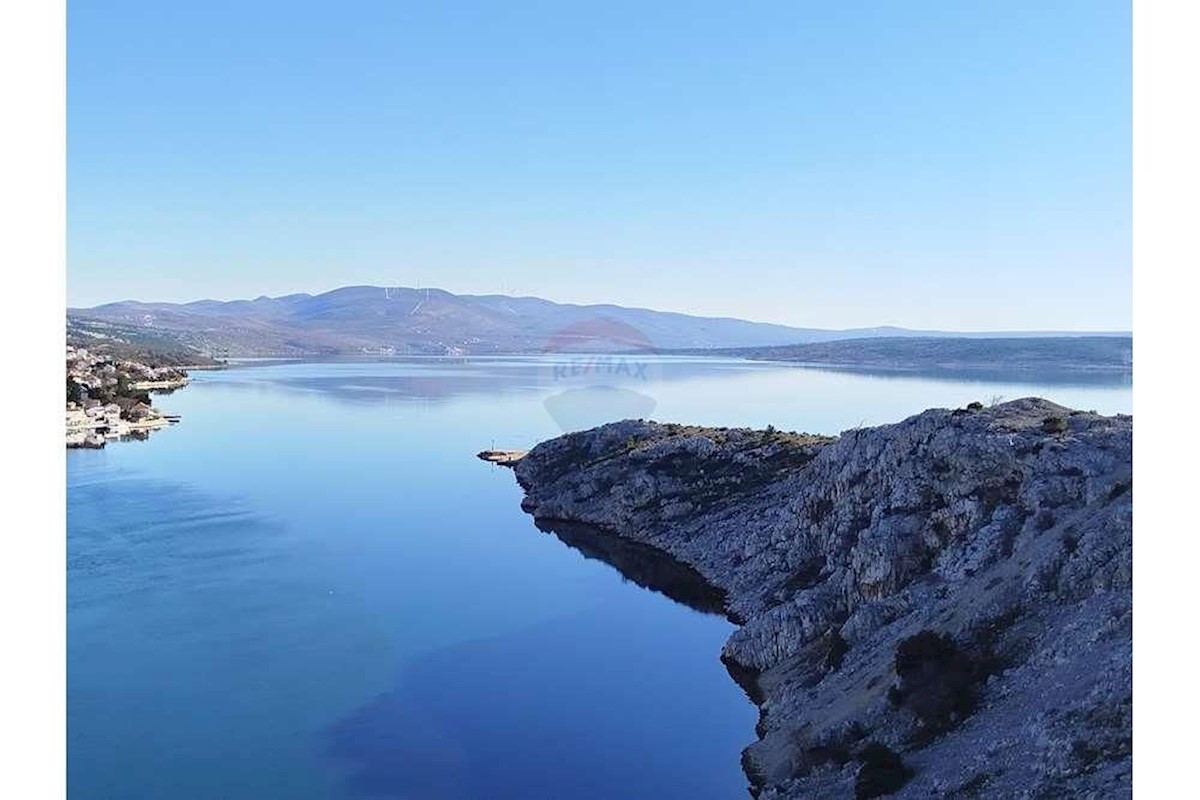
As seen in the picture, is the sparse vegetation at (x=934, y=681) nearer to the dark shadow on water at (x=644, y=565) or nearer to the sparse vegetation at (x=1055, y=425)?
the sparse vegetation at (x=1055, y=425)

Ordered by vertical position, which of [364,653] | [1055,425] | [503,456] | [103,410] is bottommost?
[364,653]

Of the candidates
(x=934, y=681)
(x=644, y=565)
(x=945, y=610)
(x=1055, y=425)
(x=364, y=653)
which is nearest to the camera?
(x=934, y=681)

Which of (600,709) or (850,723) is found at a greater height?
(850,723)

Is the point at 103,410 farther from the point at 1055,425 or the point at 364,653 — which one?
the point at 1055,425

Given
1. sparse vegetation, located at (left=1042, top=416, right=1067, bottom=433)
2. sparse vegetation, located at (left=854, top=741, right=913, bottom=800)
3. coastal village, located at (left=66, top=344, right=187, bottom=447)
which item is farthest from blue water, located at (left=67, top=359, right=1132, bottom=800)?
coastal village, located at (left=66, top=344, right=187, bottom=447)

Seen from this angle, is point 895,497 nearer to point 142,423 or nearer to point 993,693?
point 993,693

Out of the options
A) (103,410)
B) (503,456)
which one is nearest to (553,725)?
(503,456)
